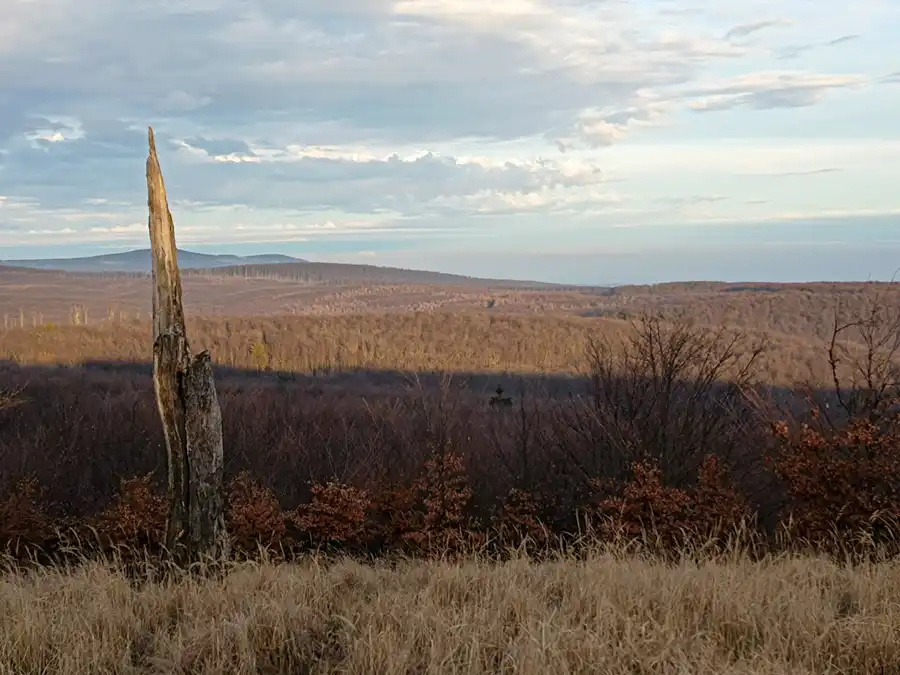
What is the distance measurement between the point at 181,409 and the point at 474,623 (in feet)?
12.1

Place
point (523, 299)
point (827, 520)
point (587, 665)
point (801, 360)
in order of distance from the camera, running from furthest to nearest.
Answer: point (523, 299), point (801, 360), point (827, 520), point (587, 665)

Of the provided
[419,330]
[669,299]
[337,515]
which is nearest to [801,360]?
[419,330]

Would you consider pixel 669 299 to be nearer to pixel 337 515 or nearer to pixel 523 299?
pixel 523 299

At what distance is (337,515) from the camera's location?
14266 mm

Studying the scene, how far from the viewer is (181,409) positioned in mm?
7355

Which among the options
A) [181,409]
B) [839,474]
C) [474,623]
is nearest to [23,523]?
[181,409]

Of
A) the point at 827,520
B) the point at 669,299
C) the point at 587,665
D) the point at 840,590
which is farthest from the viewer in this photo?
the point at 669,299

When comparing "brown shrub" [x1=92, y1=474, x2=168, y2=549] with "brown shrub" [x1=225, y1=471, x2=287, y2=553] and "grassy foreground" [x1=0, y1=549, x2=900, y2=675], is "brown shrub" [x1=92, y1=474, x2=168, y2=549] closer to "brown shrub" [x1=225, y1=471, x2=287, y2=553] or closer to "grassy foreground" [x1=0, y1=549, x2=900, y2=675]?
"brown shrub" [x1=225, y1=471, x2=287, y2=553]

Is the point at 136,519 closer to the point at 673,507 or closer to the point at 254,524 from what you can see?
the point at 254,524

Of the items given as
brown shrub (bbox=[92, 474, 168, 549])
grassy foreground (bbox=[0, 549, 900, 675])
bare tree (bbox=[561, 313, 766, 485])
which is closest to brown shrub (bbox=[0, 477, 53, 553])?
brown shrub (bbox=[92, 474, 168, 549])

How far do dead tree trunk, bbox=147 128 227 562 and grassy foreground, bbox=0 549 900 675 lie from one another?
126cm

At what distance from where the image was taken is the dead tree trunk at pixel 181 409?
727 centimetres

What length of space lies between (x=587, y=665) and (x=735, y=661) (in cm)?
87

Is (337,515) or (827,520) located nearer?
(827,520)
